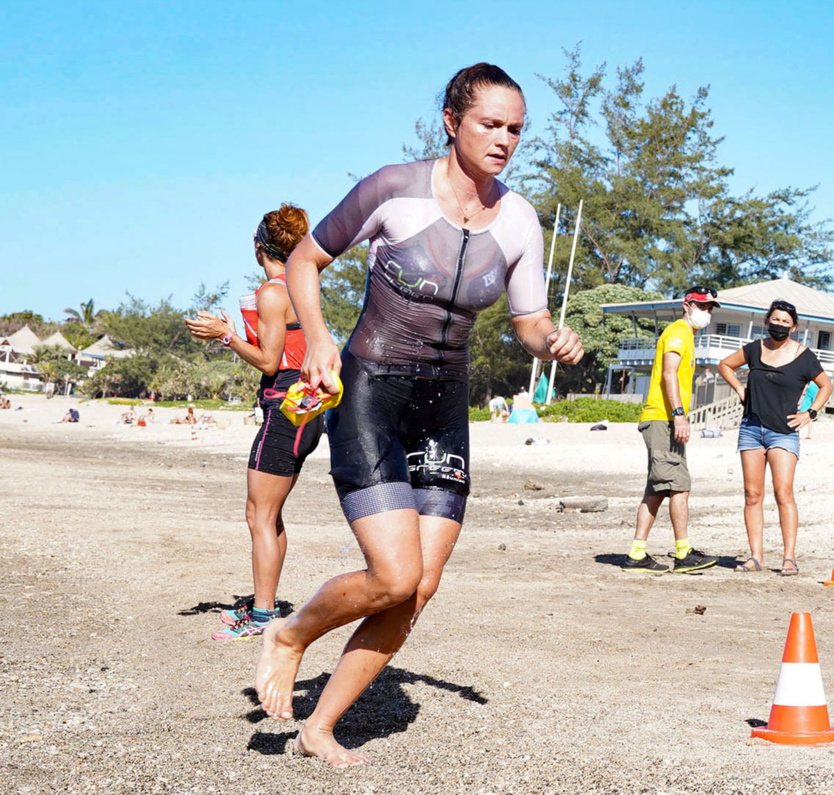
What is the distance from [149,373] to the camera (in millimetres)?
84938

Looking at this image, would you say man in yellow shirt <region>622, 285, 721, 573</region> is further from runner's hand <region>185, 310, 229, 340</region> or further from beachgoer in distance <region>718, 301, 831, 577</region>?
runner's hand <region>185, 310, 229, 340</region>

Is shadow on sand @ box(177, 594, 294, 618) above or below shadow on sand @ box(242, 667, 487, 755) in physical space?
below

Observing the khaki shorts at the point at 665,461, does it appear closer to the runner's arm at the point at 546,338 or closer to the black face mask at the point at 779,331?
the black face mask at the point at 779,331

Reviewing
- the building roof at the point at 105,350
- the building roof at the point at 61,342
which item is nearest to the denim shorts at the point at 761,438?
the building roof at the point at 105,350

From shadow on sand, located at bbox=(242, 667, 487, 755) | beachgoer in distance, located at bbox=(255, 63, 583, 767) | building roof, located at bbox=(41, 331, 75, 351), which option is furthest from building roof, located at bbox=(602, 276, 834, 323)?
building roof, located at bbox=(41, 331, 75, 351)

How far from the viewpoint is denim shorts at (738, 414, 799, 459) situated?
8500mm

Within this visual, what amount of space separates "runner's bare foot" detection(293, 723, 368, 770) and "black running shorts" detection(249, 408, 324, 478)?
6.56 ft

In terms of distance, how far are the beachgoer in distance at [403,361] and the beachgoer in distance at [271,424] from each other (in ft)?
5.36

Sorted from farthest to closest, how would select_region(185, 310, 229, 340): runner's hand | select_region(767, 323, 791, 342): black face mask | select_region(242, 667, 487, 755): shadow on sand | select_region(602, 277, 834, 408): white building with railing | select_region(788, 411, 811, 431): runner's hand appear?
select_region(602, 277, 834, 408): white building with railing, select_region(767, 323, 791, 342): black face mask, select_region(788, 411, 811, 431): runner's hand, select_region(185, 310, 229, 340): runner's hand, select_region(242, 667, 487, 755): shadow on sand

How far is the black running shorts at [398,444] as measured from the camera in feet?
11.3

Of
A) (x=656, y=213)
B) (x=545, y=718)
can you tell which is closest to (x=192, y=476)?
(x=545, y=718)

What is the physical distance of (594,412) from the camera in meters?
37.2

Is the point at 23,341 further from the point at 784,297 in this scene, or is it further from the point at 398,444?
the point at 398,444

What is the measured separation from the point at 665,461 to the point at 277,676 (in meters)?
5.28
